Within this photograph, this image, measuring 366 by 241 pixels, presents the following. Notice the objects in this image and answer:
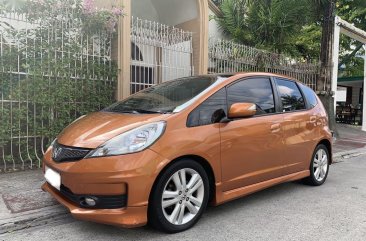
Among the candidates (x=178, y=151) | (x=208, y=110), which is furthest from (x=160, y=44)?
(x=178, y=151)

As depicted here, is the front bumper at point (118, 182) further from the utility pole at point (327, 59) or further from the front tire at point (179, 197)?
the utility pole at point (327, 59)

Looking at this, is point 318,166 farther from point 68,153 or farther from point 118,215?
point 68,153

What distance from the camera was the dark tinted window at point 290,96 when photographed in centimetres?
480

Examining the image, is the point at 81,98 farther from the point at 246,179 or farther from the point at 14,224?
the point at 246,179

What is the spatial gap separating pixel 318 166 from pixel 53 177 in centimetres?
378

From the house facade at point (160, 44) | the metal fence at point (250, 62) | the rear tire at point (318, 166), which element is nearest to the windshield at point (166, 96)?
the rear tire at point (318, 166)

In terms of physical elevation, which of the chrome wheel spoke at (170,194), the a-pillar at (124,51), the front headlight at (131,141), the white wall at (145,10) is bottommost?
the chrome wheel spoke at (170,194)

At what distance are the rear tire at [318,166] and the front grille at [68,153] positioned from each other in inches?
133

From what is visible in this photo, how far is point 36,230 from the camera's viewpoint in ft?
11.9

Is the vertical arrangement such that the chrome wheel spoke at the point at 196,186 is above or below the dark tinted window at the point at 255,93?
below

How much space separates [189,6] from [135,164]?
686cm

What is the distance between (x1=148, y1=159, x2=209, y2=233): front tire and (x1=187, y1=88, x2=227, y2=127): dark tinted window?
425 mm

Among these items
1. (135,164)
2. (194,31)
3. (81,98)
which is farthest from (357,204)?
(194,31)

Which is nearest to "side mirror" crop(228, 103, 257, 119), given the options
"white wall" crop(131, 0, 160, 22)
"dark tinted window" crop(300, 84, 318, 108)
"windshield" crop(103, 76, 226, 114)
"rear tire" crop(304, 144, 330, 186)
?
"windshield" crop(103, 76, 226, 114)
